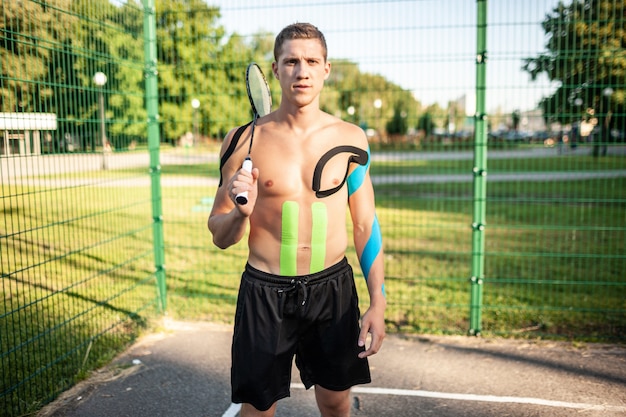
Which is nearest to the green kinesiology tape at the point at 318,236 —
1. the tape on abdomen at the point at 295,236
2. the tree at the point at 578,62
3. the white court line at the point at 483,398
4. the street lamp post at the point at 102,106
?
the tape on abdomen at the point at 295,236

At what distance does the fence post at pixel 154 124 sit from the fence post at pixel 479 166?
316 cm

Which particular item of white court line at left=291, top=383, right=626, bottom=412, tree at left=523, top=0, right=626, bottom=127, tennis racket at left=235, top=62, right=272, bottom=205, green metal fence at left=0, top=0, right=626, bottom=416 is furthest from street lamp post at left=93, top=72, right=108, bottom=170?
tree at left=523, top=0, right=626, bottom=127

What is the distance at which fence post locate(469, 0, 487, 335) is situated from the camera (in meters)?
4.97

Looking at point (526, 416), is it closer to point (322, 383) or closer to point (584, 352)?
point (584, 352)

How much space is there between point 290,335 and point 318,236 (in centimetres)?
50

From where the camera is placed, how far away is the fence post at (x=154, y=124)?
18.1 ft

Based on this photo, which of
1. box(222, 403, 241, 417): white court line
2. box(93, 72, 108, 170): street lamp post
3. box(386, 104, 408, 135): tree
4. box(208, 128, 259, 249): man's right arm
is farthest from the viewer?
box(386, 104, 408, 135): tree

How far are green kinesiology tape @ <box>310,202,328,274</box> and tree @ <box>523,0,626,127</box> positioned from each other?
3068 mm

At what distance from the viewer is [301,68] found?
2.52m

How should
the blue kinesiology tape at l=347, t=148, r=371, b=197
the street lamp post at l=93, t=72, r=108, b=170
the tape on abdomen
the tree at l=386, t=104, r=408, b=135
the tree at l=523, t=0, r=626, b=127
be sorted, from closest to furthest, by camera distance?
the tape on abdomen < the blue kinesiology tape at l=347, t=148, r=371, b=197 < the street lamp post at l=93, t=72, r=108, b=170 < the tree at l=523, t=0, r=626, b=127 < the tree at l=386, t=104, r=408, b=135

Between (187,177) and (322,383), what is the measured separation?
477 centimetres

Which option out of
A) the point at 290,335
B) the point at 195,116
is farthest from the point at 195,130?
the point at 290,335

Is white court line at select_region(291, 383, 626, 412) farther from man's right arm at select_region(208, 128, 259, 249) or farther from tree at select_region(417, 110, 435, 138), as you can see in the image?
tree at select_region(417, 110, 435, 138)

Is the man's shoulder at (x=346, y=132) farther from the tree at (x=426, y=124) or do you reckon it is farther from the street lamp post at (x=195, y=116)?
the street lamp post at (x=195, y=116)
